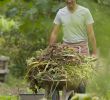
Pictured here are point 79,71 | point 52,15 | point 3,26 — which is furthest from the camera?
point 79,71

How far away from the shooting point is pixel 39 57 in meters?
4.94

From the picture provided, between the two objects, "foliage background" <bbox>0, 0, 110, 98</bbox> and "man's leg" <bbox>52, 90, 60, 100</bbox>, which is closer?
"foliage background" <bbox>0, 0, 110, 98</bbox>

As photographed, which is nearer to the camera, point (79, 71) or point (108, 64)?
point (108, 64)

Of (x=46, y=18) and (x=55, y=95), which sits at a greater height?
(x=46, y=18)

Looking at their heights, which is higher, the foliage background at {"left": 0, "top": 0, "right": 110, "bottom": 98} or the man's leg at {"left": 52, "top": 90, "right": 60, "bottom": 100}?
the foliage background at {"left": 0, "top": 0, "right": 110, "bottom": 98}

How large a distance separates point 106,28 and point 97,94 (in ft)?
0.51

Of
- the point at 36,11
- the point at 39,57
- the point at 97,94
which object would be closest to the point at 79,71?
the point at 39,57

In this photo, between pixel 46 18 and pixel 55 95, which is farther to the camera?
pixel 55 95

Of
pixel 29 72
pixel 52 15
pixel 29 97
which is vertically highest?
pixel 52 15

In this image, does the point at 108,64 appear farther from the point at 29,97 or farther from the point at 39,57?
the point at 29,97

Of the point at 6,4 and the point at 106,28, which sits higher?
the point at 6,4

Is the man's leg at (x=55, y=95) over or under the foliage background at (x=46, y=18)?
under

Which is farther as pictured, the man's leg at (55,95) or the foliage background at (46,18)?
the man's leg at (55,95)

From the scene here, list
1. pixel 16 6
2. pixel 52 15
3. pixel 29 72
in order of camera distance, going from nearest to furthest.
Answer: pixel 52 15, pixel 16 6, pixel 29 72
